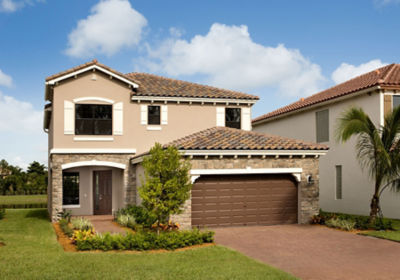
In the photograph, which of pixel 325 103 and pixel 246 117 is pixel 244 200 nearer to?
pixel 246 117

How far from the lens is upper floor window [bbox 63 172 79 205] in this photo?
24297mm

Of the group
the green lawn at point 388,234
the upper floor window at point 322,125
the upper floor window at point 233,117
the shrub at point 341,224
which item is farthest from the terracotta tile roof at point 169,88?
the green lawn at point 388,234

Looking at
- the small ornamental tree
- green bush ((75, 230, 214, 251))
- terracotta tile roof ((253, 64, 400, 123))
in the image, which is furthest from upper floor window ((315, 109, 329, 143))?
green bush ((75, 230, 214, 251))

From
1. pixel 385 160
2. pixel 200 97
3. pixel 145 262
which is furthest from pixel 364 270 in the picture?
pixel 200 97

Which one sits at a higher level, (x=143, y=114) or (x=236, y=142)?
(x=143, y=114)

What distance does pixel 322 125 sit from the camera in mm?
25938

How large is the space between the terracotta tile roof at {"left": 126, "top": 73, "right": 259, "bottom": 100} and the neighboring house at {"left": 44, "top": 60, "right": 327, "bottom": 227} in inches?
2.2

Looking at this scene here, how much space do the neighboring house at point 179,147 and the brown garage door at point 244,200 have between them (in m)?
0.04

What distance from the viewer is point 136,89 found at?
2261cm

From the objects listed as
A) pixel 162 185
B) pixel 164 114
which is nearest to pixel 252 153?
pixel 162 185

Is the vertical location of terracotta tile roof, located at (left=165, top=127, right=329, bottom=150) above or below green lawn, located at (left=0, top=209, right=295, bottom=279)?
above

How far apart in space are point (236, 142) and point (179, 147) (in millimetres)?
2711

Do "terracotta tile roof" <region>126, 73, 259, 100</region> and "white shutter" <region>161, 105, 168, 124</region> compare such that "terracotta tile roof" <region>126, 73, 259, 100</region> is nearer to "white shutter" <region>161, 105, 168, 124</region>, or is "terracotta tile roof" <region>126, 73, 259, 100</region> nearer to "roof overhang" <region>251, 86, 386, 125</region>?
"white shutter" <region>161, 105, 168, 124</region>

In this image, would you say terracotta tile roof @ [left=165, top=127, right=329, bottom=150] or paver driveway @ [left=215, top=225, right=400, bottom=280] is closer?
paver driveway @ [left=215, top=225, right=400, bottom=280]
